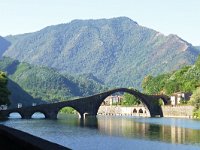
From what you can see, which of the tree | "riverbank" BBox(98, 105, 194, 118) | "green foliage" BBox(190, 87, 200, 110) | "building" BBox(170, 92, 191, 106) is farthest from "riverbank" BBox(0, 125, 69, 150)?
"building" BBox(170, 92, 191, 106)

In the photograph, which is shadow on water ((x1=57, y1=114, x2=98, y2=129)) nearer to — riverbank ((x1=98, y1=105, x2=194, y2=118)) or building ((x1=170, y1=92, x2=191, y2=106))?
riverbank ((x1=98, y1=105, x2=194, y2=118))

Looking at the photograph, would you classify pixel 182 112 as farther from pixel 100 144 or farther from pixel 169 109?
pixel 100 144

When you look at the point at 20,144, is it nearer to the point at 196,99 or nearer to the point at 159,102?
the point at 196,99

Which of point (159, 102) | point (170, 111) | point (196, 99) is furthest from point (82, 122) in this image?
point (159, 102)

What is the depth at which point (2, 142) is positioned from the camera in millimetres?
42062

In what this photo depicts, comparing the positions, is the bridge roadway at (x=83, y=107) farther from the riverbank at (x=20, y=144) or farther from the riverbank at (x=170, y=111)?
the riverbank at (x=20, y=144)

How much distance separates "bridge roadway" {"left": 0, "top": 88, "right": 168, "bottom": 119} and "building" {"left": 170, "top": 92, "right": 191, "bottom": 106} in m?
2.49

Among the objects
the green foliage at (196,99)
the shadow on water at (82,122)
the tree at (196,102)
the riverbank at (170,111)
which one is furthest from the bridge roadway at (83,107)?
the green foliage at (196,99)

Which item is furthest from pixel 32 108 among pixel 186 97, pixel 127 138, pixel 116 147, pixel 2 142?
pixel 2 142

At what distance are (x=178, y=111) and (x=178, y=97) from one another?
2279cm

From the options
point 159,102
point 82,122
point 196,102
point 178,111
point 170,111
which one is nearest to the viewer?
point 82,122

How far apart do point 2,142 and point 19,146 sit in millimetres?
2530

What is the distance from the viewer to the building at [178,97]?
170125mm

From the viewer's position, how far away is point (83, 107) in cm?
15125
